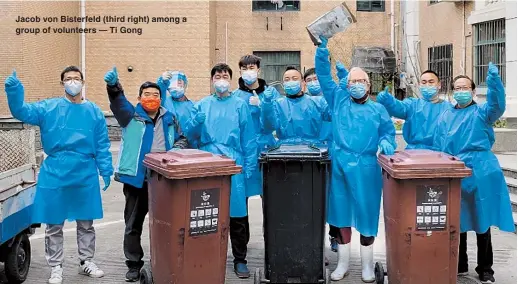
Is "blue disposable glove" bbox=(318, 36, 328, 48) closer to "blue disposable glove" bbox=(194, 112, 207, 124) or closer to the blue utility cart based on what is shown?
"blue disposable glove" bbox=(194, 112, 207, 124)

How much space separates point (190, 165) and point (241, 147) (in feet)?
3.66

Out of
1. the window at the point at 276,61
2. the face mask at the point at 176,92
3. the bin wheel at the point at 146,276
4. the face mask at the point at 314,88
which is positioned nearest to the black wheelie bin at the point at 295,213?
the bin wheel at the point at 146,276

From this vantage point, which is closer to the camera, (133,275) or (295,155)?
(295,155)

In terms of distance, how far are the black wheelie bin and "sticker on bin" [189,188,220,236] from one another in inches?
19.3

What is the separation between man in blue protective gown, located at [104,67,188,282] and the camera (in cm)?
533

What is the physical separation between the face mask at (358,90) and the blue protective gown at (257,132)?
666mm

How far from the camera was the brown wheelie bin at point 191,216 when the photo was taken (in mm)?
4535

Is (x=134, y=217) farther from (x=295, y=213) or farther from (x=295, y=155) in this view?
(x=295, y=155)

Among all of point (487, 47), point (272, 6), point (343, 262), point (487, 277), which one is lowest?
point (487, 277)

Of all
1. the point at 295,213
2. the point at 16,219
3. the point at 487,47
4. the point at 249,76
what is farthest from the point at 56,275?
the point at 487,47

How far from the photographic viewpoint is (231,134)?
5445mm

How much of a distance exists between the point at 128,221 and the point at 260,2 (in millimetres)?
15865

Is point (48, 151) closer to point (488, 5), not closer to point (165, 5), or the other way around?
point (488, 5)

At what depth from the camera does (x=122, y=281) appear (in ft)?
18.1
